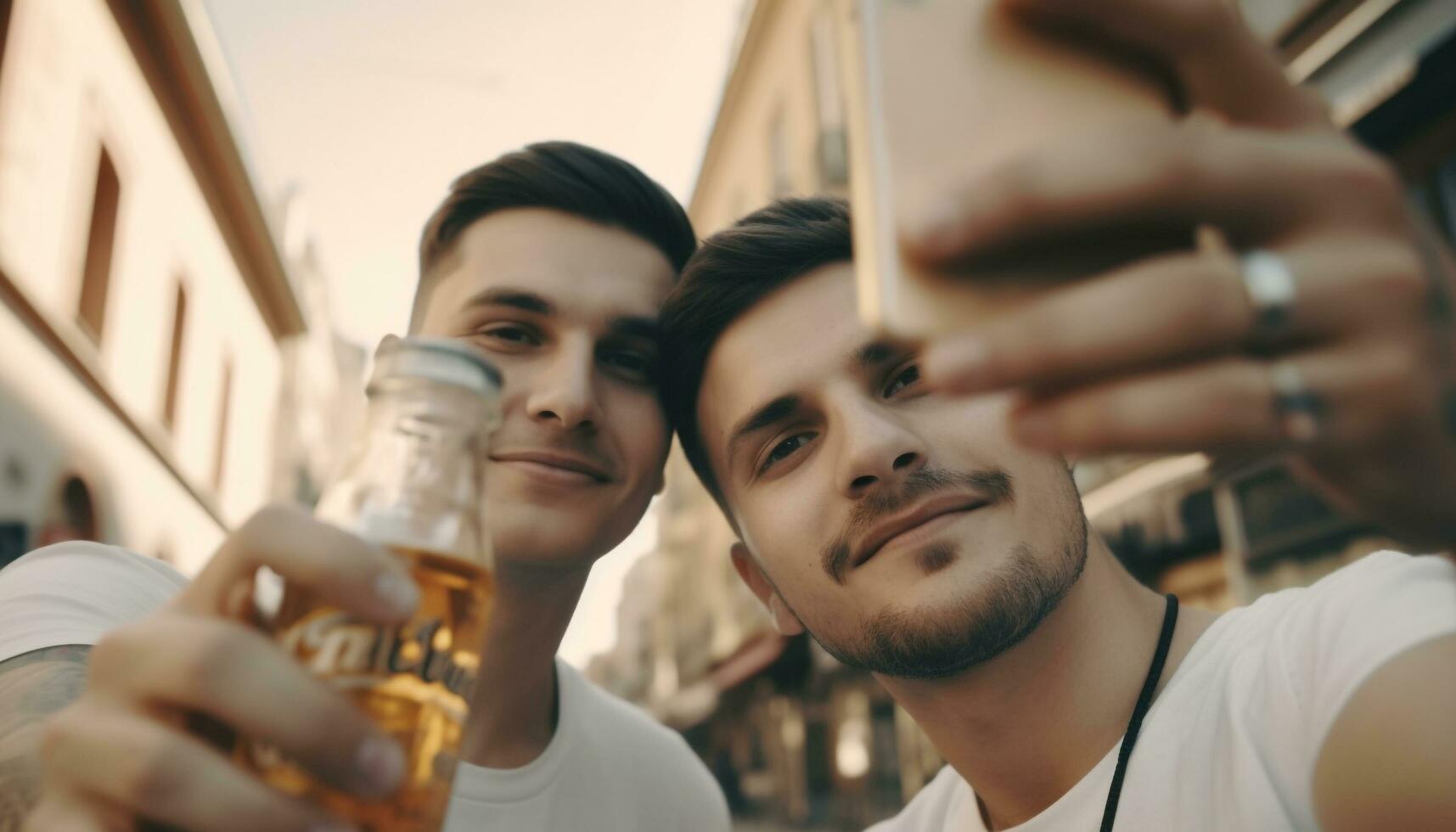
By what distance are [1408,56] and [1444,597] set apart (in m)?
5.34

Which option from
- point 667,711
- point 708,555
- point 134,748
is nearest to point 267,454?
point 708,555

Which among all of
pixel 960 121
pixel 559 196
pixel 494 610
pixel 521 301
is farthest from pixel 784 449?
pixel 960 121

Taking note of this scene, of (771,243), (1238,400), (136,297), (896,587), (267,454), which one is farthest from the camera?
(267,454)

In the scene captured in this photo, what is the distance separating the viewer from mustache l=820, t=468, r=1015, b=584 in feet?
5.84

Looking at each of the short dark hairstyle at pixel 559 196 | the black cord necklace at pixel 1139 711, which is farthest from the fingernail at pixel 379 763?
the short dark hairstyle at pixel 559 196

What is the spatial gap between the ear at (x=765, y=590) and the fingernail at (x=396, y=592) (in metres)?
1.59

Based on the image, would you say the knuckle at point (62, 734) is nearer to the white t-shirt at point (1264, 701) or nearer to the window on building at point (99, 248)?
the white t-shirt at point (1264, 701)

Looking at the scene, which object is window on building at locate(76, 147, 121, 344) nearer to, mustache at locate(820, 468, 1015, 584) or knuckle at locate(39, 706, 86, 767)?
mustache at locate(820, 468, 1015, 584)

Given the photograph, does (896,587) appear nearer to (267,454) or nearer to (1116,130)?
(1116,130)

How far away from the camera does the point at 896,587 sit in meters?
1.77

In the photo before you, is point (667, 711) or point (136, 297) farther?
point (667, 711)

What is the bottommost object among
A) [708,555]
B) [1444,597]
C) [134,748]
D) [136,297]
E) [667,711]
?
[667,711]

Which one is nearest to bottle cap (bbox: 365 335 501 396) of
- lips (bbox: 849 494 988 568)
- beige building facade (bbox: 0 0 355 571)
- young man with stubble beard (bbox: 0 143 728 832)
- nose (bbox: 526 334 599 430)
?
young man with stubble beard (bbox: 0 143 728 832)

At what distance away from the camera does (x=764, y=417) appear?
214cm
